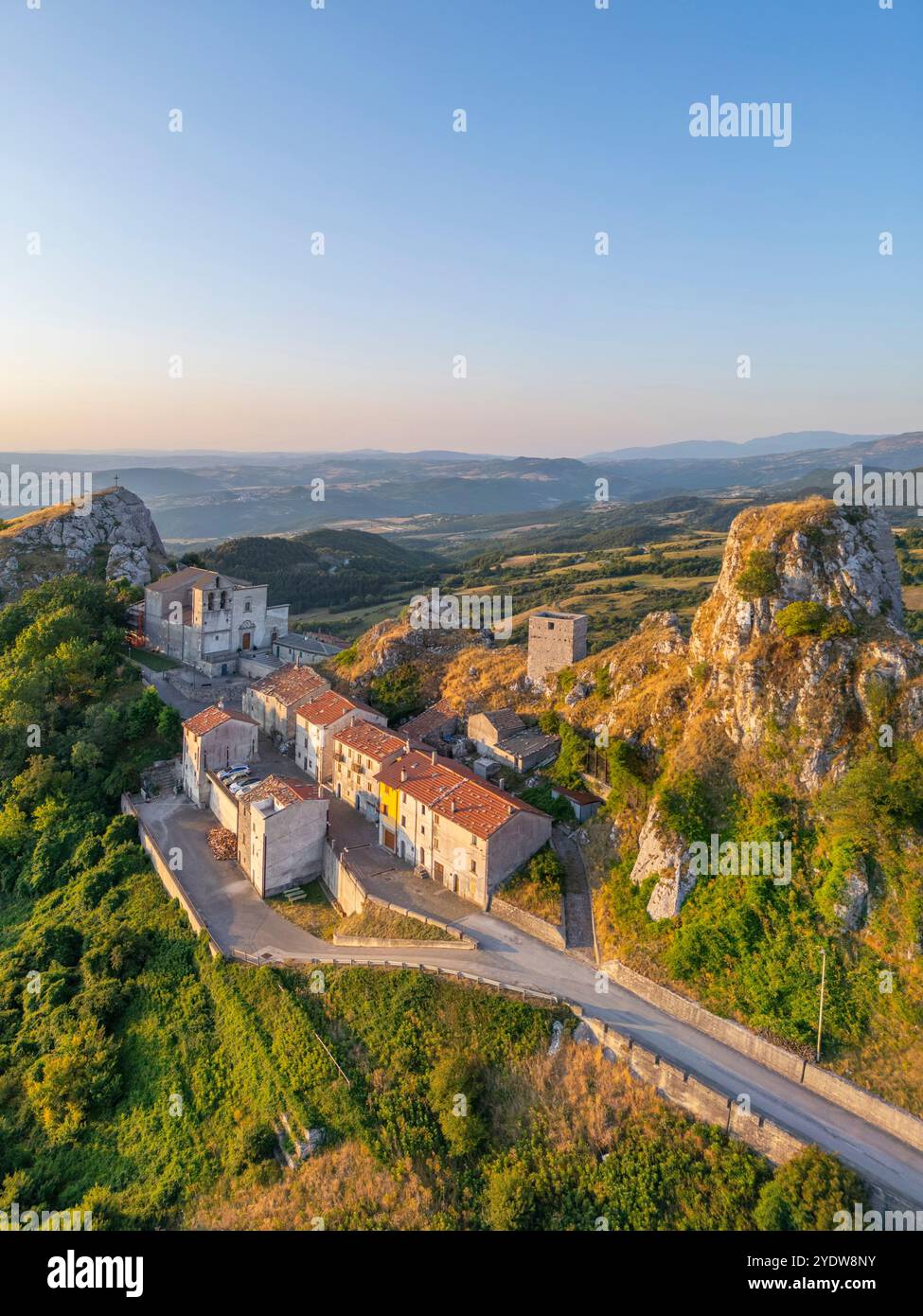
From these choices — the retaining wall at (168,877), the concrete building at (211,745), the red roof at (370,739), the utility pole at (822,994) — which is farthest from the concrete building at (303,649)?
the utility pole at (822,994)

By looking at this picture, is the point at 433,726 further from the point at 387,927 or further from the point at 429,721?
the point at 387,927

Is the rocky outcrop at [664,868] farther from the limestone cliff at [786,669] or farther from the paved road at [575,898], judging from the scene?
the paved road at [575,898]

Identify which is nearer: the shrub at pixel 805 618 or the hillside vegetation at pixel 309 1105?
the hillside vegetation at pixel 309 1105

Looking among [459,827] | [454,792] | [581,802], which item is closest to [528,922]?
[459,827]

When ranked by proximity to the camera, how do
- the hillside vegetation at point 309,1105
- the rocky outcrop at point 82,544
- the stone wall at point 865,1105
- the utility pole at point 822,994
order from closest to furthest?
Result: the stone wall at point 865,1105 → the hillside vegetation at point 309,1105 → the utility pole at point 822,994 → the rocky outcrop at point 82,544

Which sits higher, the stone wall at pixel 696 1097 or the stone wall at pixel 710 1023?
the stone wall at pixel 710 1023

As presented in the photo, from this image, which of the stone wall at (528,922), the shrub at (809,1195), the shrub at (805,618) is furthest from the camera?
the shrub at (805,618)

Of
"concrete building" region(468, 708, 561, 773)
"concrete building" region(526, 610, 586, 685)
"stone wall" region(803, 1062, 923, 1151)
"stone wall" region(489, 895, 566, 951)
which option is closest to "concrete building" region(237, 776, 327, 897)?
"concrete building" region(468, 708, 561, 773)
